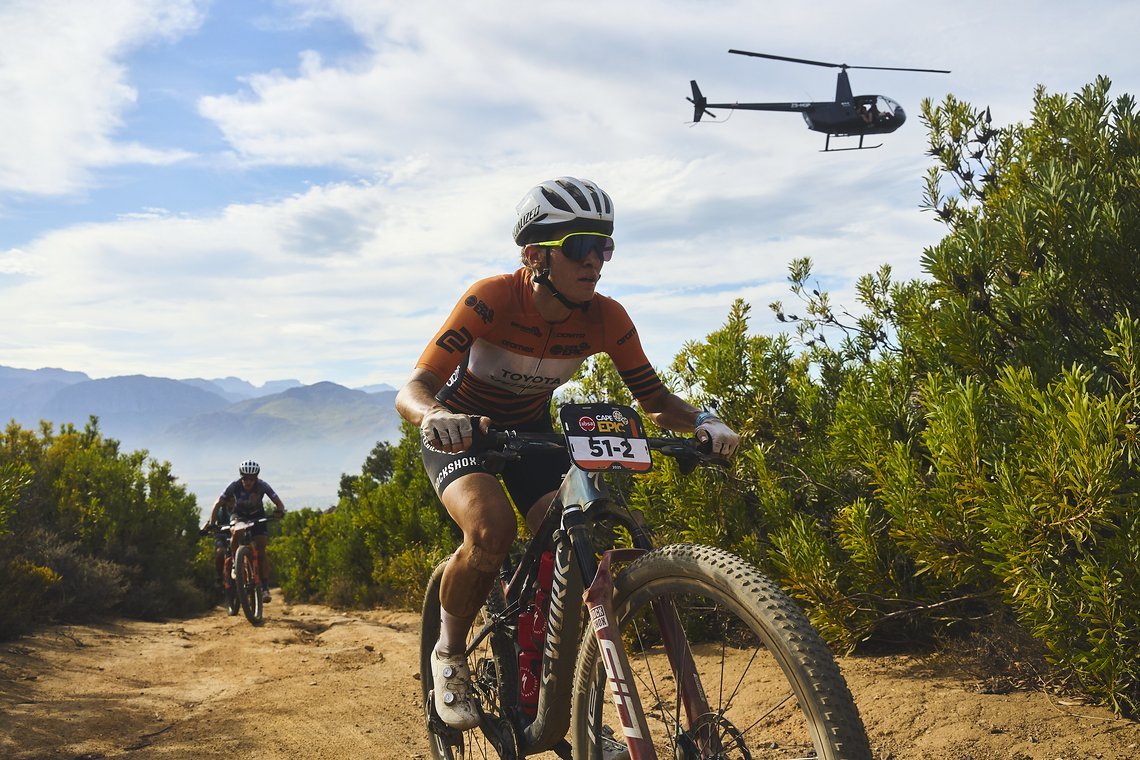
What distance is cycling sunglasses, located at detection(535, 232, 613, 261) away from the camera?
11.7 ft

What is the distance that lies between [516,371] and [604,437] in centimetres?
117

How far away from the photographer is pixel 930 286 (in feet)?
18.0

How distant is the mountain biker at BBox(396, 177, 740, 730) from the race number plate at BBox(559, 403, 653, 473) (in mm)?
347

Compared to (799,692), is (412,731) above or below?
below

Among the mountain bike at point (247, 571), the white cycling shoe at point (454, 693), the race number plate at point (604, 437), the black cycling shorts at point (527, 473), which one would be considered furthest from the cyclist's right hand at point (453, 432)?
the mountain bike at point (247, 571)

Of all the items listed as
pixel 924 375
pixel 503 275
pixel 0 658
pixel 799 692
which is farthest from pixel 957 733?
pixel 0 658

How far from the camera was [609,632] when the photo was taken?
2664 millimetres

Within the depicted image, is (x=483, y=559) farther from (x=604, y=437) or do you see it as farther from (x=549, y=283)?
(x=549, y=283)

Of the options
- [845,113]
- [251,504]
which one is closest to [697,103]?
[845,113]

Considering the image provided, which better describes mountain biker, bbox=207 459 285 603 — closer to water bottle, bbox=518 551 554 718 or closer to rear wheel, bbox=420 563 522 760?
rear wheel, bbox=420 563 522 760

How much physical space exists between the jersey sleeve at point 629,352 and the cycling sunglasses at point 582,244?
1.48 feet

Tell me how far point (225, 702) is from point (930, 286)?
6.04 metres

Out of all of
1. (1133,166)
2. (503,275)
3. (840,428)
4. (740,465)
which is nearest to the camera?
(503,275)

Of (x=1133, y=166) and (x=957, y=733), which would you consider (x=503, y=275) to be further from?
(x=1133, y=166)
